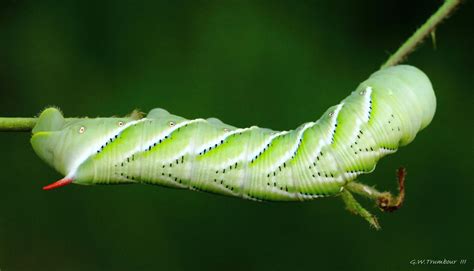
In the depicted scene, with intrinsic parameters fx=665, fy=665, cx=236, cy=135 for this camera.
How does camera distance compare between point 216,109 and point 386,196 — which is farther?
point 216,109

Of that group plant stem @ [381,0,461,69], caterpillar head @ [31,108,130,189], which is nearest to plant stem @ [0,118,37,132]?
caterpillar head @ [31,108,130,189]

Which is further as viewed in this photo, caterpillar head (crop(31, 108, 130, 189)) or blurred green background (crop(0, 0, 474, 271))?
blurred green background (crop(0, 0, 474, 271))

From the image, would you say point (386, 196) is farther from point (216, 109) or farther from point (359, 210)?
point (216, 109)

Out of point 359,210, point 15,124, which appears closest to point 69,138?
point 15,124

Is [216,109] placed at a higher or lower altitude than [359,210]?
higher

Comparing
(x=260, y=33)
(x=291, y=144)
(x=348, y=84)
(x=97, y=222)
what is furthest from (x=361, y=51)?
(x=291, y=144)

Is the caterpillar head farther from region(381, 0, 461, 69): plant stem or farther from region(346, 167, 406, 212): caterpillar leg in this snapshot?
region(381, 0, 461, 69): plant stem
